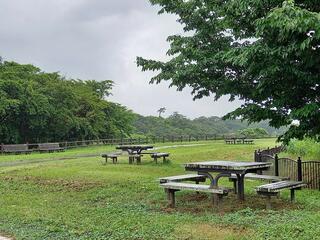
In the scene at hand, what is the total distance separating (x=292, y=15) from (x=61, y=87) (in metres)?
45.0

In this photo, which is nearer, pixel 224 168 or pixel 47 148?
pixel 224 168

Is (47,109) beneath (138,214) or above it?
above

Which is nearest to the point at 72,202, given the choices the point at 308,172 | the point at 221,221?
the point at 221,221

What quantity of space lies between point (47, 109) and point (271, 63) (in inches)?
1513

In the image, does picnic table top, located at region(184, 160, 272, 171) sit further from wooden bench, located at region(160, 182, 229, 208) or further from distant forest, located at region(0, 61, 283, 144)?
distant forest, located at region(0, 61, 283, 144)

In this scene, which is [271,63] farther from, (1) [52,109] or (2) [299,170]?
(1) [52,109]

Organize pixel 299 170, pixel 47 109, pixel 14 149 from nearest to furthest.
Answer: pixel 299 170, pixel 14 149, pixel 47 109

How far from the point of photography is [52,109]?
44.7m

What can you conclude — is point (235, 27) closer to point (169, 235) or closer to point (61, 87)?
point (169, 235)

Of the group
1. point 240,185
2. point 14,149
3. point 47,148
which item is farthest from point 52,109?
point 240,185

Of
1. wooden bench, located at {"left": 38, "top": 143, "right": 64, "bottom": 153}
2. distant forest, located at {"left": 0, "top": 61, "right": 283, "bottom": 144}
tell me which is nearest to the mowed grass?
wooden bench, located at {"left": 38, "top": 143, "right": 64, "bottom": 153}

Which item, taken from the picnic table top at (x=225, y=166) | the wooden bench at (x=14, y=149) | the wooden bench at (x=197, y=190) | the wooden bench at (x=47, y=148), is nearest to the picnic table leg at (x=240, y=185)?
the picnic table top at (x=225, y=166)

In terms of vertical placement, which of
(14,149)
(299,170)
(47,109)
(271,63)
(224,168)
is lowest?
(299,170)

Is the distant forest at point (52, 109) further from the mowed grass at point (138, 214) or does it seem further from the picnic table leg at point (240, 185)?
the picnic table leg at point (240, 185)
